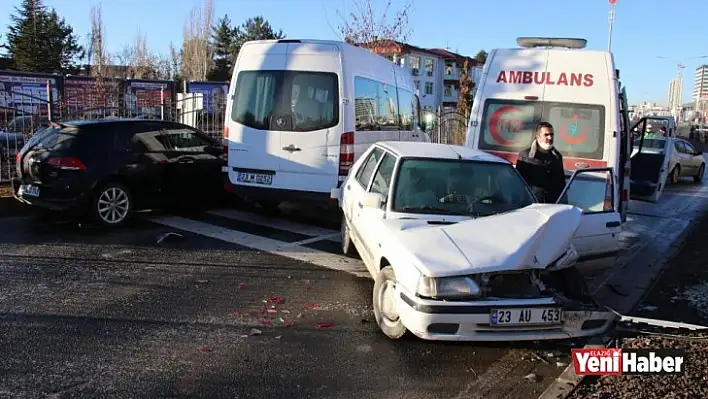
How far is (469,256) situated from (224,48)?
68122 mm

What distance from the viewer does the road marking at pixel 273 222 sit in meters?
9.16

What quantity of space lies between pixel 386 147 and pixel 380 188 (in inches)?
28.7

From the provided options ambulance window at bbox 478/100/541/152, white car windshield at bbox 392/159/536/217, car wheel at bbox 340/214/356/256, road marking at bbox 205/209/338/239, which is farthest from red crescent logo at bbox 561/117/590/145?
road marking at bbox 205/209/338/239

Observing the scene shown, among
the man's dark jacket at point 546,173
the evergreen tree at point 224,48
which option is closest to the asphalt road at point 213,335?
the man's dark jacket at point 546,173

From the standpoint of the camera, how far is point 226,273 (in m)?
6.62

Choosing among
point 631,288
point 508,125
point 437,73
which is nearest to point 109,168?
point 508,125

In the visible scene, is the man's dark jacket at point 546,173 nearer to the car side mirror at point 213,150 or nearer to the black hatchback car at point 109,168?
the car side mirror at point 213,150

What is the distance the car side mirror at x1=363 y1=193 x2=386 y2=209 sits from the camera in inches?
218

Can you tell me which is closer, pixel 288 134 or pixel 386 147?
pixel 386 147

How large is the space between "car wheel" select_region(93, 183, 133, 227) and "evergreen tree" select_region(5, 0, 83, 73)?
156 ft

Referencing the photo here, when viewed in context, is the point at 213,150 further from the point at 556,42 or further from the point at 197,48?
the point at 197,48

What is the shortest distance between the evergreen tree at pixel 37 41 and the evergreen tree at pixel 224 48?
1759 cm

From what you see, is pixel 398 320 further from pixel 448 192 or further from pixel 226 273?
pixel 226 273

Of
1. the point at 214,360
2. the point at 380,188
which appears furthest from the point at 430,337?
the point at 380,188
